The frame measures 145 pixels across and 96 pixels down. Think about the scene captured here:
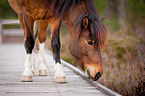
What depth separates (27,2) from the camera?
10.2 feet

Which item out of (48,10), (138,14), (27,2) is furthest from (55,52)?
(138,14)

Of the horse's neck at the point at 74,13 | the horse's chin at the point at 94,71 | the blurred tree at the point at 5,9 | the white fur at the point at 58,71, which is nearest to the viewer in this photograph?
the horse's chin at the point at 94,71

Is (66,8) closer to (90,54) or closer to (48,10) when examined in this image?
(48,10)

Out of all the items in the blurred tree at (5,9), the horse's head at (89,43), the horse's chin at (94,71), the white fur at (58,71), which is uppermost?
the blurred tree at (5,9)

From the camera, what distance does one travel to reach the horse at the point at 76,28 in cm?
273

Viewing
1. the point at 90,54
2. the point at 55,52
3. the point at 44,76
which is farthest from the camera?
the point at 44,76

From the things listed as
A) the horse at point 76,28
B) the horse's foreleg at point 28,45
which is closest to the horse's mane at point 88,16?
the horse at point 76,28

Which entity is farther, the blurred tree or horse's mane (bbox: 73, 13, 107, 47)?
the blurred tree

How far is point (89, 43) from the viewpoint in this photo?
278 cm

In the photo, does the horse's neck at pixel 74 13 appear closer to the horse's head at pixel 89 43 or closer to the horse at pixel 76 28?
the horse at pixel 76 28

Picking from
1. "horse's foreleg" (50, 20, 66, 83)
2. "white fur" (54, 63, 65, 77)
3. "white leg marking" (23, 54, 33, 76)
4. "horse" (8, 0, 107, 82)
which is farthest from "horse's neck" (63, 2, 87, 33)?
"white leg marking" (23, 54, 33, 76)

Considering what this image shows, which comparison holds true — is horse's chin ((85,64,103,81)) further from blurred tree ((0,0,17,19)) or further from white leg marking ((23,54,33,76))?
blurred tree ((0,0,17,19))

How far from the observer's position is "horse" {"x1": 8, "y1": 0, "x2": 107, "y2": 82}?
273cm

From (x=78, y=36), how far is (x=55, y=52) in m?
0.60
